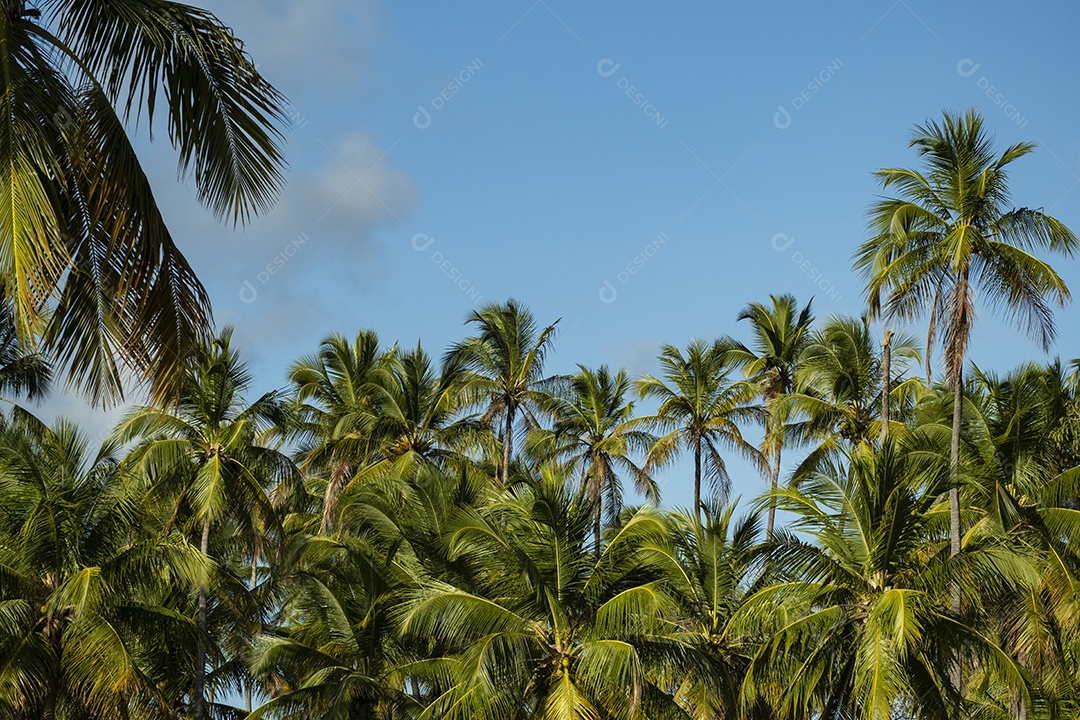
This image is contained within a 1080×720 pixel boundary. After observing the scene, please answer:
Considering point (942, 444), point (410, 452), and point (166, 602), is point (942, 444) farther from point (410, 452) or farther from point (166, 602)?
point (166, 602)

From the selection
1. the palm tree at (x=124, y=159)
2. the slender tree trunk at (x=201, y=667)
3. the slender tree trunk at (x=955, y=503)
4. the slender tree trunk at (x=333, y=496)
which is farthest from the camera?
the slender tree trunk at (x=333, y=496)

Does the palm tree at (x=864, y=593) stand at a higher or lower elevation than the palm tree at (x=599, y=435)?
lower

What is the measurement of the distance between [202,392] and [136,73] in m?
A: 21.9

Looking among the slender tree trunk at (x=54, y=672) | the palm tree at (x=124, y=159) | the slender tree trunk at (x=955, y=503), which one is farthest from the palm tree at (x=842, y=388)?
the palm tree at (x=124, y=159)

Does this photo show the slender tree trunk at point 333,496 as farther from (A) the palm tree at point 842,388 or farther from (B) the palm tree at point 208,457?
(A) the palm tree at point 842,388

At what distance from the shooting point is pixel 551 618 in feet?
68.3

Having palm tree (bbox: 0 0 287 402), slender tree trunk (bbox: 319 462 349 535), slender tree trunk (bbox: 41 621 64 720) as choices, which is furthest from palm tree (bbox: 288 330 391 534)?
palm tree (bbox: 0 0 287 402)

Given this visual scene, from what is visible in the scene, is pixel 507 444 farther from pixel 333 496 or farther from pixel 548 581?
pixel 548 581

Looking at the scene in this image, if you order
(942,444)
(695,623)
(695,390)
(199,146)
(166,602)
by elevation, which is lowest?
(199,146)

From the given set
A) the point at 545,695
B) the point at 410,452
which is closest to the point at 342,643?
the point at 545,695

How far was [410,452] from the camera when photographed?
36.3 m

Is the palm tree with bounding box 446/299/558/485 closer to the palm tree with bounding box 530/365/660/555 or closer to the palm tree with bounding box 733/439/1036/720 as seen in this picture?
the palm tree with bounding box 530/365/660/555

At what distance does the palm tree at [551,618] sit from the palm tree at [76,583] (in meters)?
4.81

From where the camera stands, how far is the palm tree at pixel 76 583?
19812 mm
